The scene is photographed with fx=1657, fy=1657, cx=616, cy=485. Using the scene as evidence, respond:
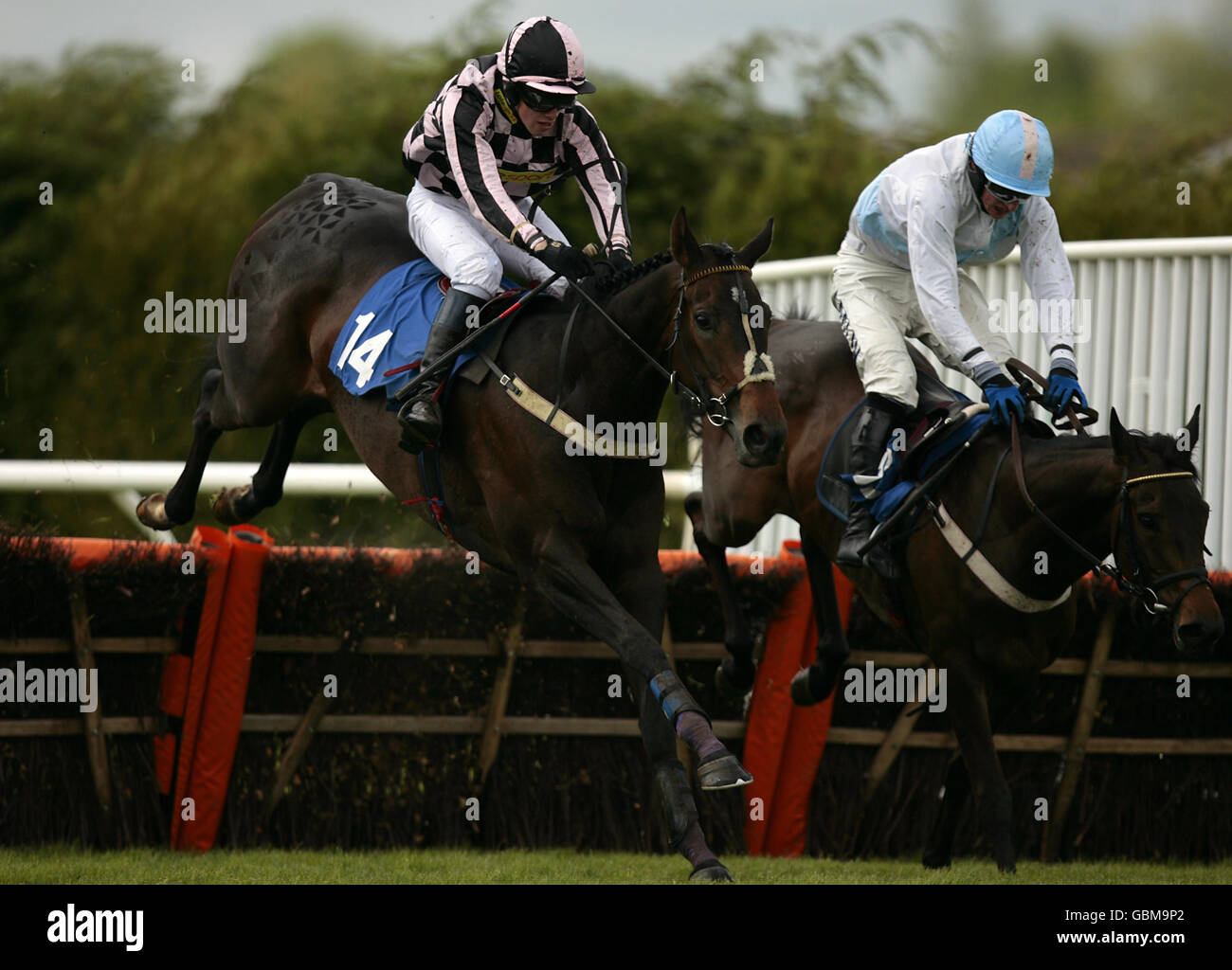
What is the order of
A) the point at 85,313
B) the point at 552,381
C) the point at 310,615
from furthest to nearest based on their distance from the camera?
the point at 85,313, the point at 310,615, the point at 552,381

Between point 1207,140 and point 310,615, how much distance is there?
8.50 m

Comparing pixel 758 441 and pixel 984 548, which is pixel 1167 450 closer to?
pixel 984 548

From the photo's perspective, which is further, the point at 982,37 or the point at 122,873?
the point at 982,37

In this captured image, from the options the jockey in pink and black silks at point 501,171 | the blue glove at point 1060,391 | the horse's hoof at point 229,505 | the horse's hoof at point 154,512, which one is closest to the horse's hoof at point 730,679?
the blue glove at point 1060,391

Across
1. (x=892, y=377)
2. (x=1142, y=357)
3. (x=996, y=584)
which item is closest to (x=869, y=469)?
(x=892, y=377)

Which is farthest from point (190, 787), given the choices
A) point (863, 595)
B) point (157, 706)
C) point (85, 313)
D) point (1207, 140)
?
point (1207, 140)

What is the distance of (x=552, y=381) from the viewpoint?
18.2ft

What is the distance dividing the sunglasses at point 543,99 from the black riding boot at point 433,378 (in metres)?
0.70

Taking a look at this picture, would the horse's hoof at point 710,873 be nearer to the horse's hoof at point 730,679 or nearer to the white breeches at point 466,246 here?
the horse's hoof at point 730,679

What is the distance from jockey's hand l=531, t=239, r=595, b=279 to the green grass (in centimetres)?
212

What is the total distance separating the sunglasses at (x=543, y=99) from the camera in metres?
5.69

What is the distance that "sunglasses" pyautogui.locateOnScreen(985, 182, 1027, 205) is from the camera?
6227 millimetres
